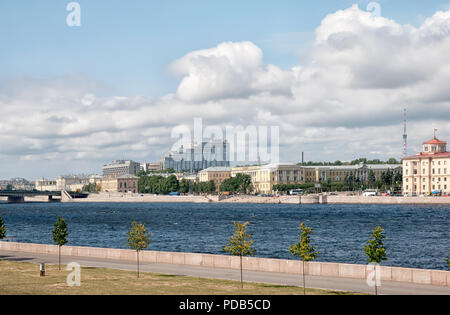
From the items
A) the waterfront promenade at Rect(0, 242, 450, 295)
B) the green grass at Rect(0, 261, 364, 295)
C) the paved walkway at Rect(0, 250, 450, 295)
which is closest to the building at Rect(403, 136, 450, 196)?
the waterfront promenade at Rect(0, 242, 450, 295)

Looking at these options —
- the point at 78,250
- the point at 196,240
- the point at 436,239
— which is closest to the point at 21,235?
the point at 196,240

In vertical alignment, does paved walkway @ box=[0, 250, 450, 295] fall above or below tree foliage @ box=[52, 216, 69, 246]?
below

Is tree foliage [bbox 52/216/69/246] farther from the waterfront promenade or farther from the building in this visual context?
the building

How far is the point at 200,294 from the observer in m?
22.3

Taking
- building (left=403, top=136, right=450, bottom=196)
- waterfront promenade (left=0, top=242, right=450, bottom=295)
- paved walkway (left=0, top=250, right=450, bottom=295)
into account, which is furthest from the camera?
building (left=403, top=136, right=450, bottom=196)

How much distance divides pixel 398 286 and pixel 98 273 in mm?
13024

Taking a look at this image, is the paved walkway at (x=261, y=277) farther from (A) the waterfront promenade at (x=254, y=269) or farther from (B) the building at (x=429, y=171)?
(B) the building at (x=429, y=171)

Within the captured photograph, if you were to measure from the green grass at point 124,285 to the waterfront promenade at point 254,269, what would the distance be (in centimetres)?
148

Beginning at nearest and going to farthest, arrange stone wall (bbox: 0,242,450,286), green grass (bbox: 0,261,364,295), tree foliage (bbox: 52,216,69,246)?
green grass (bbox: 0,261,364,295) < stone wall (bbox: 0,242,450,286) < tree foliage (bbox: 52,216,69,246)

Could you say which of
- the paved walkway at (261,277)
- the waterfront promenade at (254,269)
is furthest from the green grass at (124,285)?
the waterfront promenade at (254,269)

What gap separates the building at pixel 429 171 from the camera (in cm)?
17150

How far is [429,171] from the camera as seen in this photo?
175 meters

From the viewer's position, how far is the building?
563 feet
